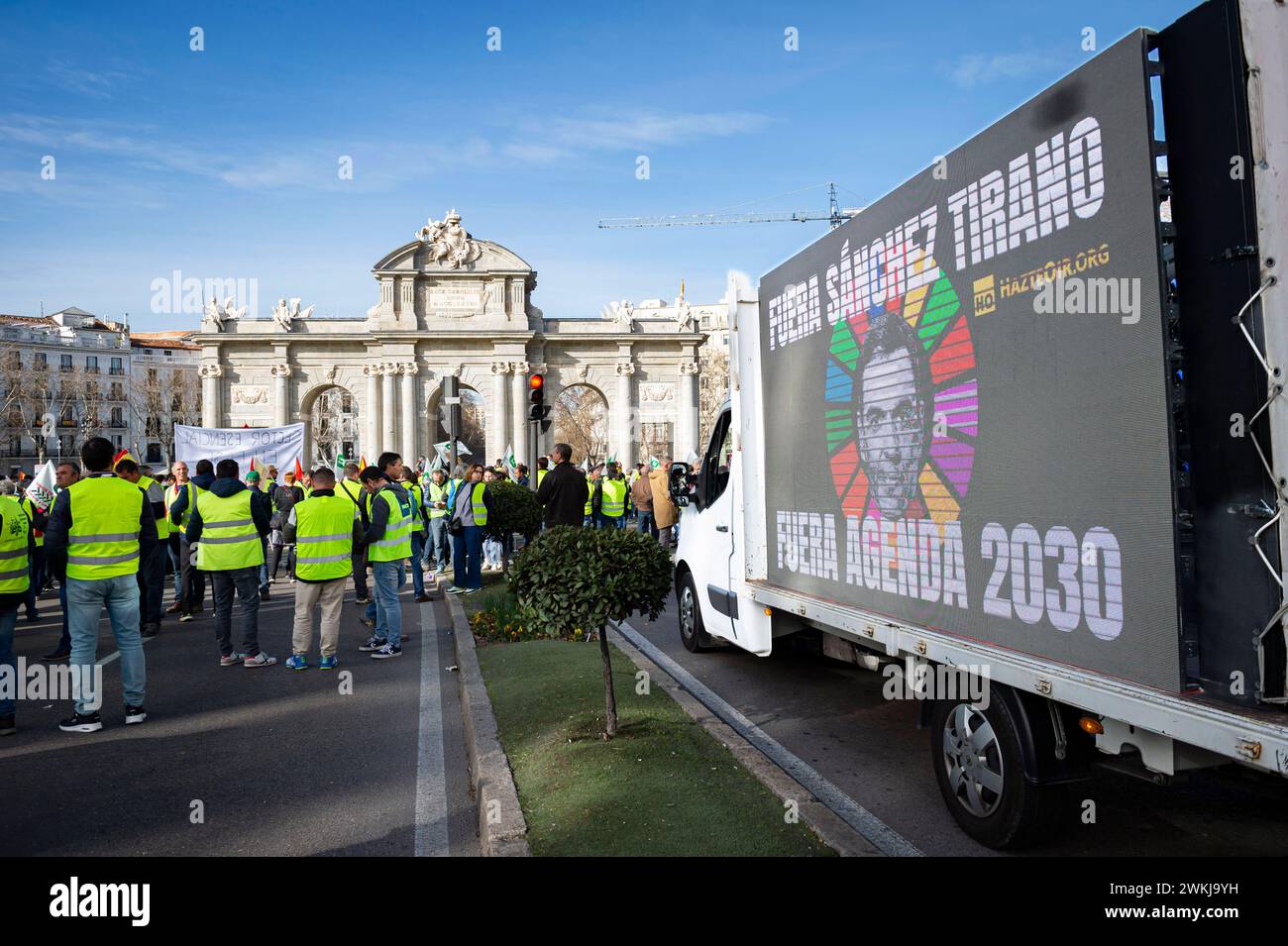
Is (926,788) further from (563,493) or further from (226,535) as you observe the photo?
(563,493)

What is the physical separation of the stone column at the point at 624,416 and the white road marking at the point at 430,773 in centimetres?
3749

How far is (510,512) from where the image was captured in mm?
14375

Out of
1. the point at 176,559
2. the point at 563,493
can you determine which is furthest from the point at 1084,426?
the point at 176,559

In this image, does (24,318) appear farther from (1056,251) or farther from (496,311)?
(1056,251)

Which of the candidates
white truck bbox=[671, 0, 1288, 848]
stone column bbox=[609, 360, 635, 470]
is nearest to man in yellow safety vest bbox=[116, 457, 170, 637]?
white truck bbox=[671, 0, 1288, 848]

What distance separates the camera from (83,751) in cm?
628

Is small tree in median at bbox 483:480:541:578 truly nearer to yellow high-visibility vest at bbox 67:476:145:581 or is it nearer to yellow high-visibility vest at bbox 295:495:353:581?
yellow high-visibility vest at bbox 295:495:353:581

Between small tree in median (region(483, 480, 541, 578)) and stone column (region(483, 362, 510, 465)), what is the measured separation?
30122 millimetres

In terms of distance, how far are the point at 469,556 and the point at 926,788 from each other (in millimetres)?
9754

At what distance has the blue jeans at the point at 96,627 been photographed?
673 centimetres

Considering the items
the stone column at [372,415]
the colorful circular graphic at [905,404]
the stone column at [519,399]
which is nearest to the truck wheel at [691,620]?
the colorful circular graphic at [905,404]

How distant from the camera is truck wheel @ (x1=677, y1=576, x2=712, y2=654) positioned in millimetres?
8953

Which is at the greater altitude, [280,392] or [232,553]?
[280,392]

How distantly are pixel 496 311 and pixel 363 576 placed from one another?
34.2 m
